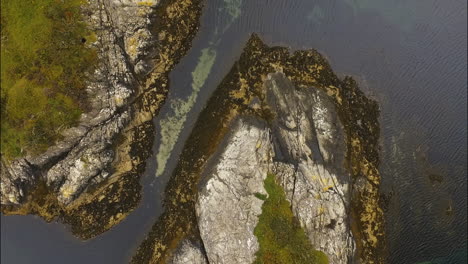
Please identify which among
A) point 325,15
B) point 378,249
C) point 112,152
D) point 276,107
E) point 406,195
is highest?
point 325,15

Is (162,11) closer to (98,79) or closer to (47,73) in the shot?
(98,79)

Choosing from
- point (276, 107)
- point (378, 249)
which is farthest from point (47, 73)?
point (378, 249)

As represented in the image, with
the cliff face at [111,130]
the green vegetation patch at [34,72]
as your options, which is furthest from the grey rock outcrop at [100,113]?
the green vegetation patch at [34,72]

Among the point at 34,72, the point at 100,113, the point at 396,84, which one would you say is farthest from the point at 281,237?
the point at 34,72

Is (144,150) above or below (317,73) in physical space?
below

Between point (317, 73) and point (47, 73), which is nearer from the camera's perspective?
point (47, 73)

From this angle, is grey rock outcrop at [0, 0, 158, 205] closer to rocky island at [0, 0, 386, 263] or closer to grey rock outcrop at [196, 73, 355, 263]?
rocky island at [0, 0, 386, 263]
